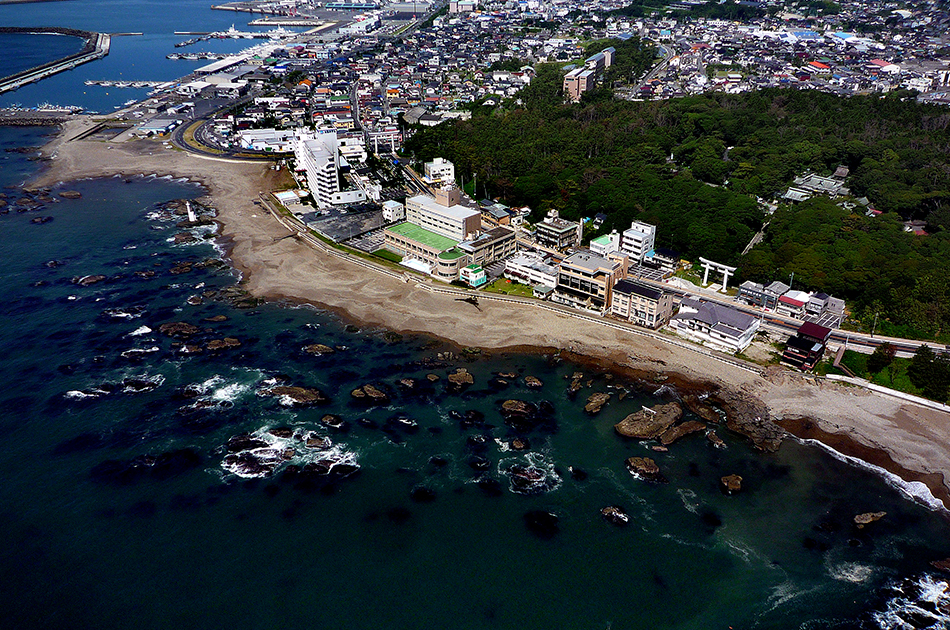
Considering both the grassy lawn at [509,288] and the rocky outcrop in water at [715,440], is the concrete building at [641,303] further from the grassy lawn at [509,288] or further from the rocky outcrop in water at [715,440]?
the rocky outcrop in water at [715,440]

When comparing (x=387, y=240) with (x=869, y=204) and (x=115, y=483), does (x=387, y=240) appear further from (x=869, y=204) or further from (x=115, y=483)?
(x=869, y=204)

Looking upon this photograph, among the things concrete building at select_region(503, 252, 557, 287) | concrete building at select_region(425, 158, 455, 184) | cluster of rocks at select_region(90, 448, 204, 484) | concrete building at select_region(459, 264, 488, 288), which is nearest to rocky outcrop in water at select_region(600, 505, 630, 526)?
cluster of rocks at select_region(90, 448, 204, 484)

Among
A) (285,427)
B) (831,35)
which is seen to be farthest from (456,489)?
(831,35)

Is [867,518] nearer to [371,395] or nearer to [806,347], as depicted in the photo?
[806,347]

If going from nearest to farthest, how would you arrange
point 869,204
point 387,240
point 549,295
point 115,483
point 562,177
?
point 115,483
point 549,295
point 387,240
point 869,204
point 562,177

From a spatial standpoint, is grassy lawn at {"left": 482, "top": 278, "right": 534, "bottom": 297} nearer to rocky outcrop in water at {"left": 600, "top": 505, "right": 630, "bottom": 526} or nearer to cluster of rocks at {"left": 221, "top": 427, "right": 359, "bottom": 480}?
cluster of rocks at {"left": 221, "top": 427, "right": 359, "bottom": 480}
